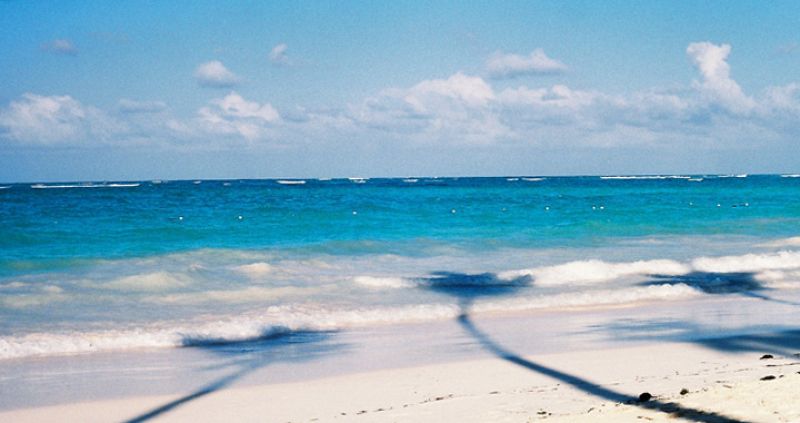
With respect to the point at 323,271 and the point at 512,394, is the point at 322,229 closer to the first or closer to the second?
the point at 323,271

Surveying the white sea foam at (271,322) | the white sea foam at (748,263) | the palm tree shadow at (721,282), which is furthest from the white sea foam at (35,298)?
the white sea foam at (748,263)

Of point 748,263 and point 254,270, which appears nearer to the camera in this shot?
point 254,270

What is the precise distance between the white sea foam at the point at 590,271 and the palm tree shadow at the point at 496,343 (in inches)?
20.6

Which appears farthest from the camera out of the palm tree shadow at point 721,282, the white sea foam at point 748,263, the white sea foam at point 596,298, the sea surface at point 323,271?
the white sea foam at point 748,263

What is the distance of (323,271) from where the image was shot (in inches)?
798

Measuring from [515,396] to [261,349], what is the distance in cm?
428

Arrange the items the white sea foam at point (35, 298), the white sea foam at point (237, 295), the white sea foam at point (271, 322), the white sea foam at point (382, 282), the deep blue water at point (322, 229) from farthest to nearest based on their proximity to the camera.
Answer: the deep blue water at point (322, 229) < the white sea foam at point (382, 282) < the white sea foam at point (237, 295) < the white sea foam at point (35, 298) < the white sea foam at point (271, 322)

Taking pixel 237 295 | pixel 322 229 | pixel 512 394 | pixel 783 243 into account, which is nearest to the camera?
pixel 512 394

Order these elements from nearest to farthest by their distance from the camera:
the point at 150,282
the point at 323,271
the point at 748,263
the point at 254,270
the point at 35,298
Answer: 1. the point at 35,298
2. the point at 150,282
3. the point at 254,270
4. the point at 323,271
5. the point at 748,263

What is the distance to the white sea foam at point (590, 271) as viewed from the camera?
18.8m

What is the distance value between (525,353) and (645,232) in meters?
24.5

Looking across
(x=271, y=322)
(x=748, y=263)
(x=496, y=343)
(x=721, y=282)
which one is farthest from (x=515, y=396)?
(x=748, y=263)

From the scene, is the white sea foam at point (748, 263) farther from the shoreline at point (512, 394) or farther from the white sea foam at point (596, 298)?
the shoreline at point (512, 394)

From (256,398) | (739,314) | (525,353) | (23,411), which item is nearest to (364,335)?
(525,353)
